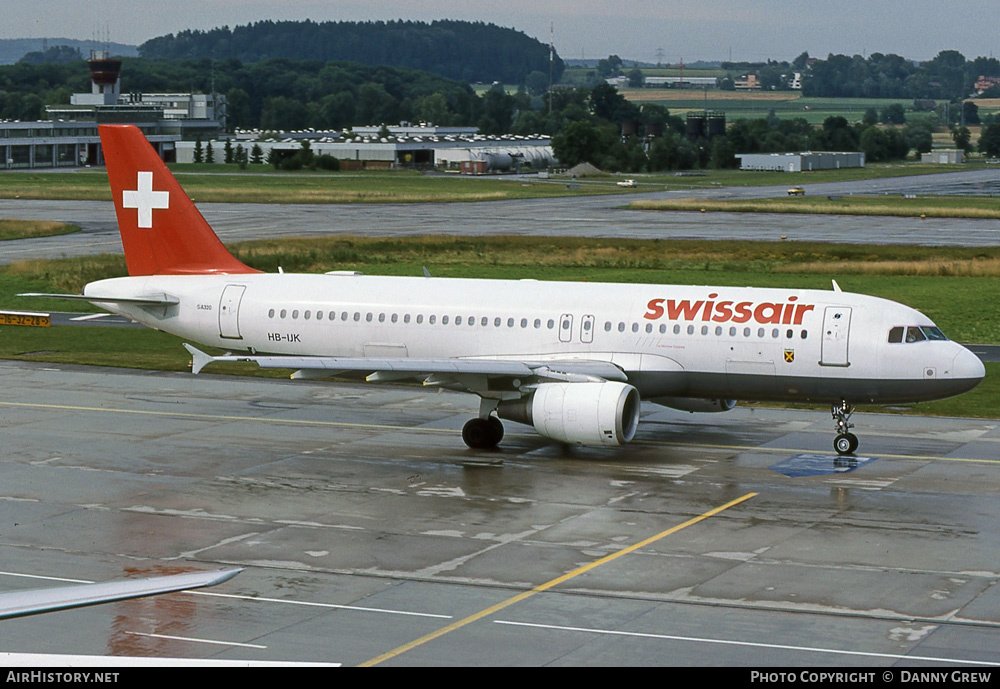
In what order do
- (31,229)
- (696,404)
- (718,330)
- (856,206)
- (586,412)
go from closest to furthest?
(586,412), (718,330), (696,404), (31,229), (856,206)

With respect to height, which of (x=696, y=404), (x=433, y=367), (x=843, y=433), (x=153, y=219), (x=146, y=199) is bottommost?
(x=843, y=433)

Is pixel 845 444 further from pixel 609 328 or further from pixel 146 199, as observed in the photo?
pixel 146 199

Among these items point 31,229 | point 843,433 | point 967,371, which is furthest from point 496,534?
point 31,229

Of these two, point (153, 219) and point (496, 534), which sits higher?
point (153, 219)

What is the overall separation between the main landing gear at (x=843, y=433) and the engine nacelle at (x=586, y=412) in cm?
557

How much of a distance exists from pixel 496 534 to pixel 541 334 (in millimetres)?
10333

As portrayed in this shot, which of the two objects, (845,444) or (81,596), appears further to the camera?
(845,444)

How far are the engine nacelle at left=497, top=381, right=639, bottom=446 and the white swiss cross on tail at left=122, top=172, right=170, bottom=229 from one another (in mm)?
14783

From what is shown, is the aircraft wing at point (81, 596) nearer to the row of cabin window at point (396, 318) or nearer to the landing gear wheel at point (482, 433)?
the landing gear wheel at point (482, 433)

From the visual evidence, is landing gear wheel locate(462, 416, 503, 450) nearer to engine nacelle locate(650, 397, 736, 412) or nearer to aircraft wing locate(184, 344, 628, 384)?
aircraft wing locate(184, 344, 628, 384)

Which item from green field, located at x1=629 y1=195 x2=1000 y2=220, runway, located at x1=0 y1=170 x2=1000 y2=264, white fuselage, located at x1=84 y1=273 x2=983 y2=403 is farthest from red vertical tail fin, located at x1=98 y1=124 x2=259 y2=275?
green field, located at x1=629 y1=195 x2=1000 y2=220

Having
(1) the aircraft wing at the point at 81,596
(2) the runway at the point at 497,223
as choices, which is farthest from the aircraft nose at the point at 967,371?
(2) the runway at the point at 497,223

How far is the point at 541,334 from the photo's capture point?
37.6 metres
